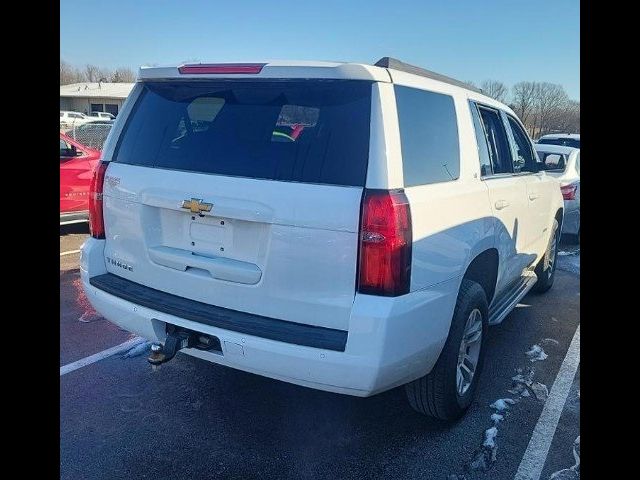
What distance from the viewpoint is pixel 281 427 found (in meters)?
3.20

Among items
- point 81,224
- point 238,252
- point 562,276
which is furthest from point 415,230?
point 81,224

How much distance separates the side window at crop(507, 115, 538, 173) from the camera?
15.5ft

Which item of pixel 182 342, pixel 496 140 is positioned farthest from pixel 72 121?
pixel 182 342

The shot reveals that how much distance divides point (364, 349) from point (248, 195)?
902 millimetres

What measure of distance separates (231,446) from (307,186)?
1.52m

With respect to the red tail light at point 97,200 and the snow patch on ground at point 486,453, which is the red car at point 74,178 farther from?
the snow patch on ground at point 486,453

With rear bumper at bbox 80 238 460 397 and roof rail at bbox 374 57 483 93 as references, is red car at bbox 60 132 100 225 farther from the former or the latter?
roof rail at bbox 374 57 483 93

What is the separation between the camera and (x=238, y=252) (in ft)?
8.80

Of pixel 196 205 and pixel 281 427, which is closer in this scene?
pixel 196 205

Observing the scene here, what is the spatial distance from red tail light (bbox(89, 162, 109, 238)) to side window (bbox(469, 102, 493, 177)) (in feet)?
7.76

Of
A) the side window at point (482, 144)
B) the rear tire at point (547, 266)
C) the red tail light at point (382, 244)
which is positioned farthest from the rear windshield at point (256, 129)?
the rear tire at point (547, 266)

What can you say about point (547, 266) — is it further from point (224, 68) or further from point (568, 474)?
point (224, 68)

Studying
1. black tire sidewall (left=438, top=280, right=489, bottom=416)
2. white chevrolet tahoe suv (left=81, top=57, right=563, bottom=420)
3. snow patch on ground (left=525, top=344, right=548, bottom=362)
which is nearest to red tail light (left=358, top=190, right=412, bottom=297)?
white chevrolet tahoe suv (left=81, top=57, right=563, bottom=420)
